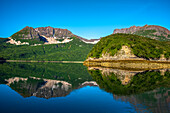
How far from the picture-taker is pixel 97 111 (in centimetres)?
1683

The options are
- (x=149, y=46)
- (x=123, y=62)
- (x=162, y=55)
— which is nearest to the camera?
(x=123, y=62)

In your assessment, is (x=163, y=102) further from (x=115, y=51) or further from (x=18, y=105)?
(x=115, y=51)

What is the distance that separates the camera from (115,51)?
15100 centimetres

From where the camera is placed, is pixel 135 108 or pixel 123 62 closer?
pixel 135 108

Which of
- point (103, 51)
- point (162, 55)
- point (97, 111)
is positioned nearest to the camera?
point (97, 111)

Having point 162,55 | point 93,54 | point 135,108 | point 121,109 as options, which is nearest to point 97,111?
point 121,109

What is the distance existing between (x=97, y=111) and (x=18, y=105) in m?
10.1

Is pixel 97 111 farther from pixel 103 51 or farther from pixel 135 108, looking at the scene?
pixel 103 51

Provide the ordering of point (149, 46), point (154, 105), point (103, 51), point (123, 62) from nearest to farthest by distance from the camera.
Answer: point (154, 105), point (123, 62), point (149, 46), point (103, 51)

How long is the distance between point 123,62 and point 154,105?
113638mm

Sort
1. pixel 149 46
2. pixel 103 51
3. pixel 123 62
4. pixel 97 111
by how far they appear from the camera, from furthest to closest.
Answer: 1. pixel 103 51
2. pixel 149 46
3. pixel 123 62
4. pixel 97 111

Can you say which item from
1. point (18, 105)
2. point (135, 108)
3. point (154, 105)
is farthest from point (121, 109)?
point (18, 105)

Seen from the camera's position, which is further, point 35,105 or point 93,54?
point 93,54

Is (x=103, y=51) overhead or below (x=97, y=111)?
overhead
